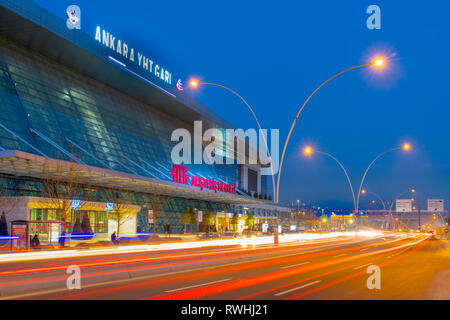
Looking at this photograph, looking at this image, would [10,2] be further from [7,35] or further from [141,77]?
[141,77]

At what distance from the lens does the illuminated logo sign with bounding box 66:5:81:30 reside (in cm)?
4922

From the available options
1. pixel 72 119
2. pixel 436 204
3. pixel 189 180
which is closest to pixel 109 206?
pixel 72 119

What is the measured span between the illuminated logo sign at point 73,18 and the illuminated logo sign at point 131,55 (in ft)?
10.4

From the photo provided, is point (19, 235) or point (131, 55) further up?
point (131, 55)

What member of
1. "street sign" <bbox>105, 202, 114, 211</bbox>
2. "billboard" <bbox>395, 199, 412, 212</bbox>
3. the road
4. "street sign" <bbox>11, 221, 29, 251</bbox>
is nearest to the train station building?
"street sign" <bbox>105, 202, 114, 211</bbox>

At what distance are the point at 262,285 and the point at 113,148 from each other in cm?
4204

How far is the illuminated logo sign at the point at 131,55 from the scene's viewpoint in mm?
55312

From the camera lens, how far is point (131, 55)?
6094cm

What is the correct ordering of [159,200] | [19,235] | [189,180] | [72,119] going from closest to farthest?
[19,235] < [72,119] < [189,180] < [159,200]

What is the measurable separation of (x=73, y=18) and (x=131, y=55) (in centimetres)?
1173

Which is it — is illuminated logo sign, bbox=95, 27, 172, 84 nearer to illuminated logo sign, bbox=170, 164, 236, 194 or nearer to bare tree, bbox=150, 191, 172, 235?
illuminated logo sign, bbox=170, 164, 236, 194

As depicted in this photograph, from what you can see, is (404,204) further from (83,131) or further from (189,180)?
(83,131)

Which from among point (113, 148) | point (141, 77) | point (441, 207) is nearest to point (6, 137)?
point (113, 148)

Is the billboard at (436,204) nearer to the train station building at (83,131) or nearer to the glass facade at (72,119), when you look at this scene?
the train station building at (83,131)
